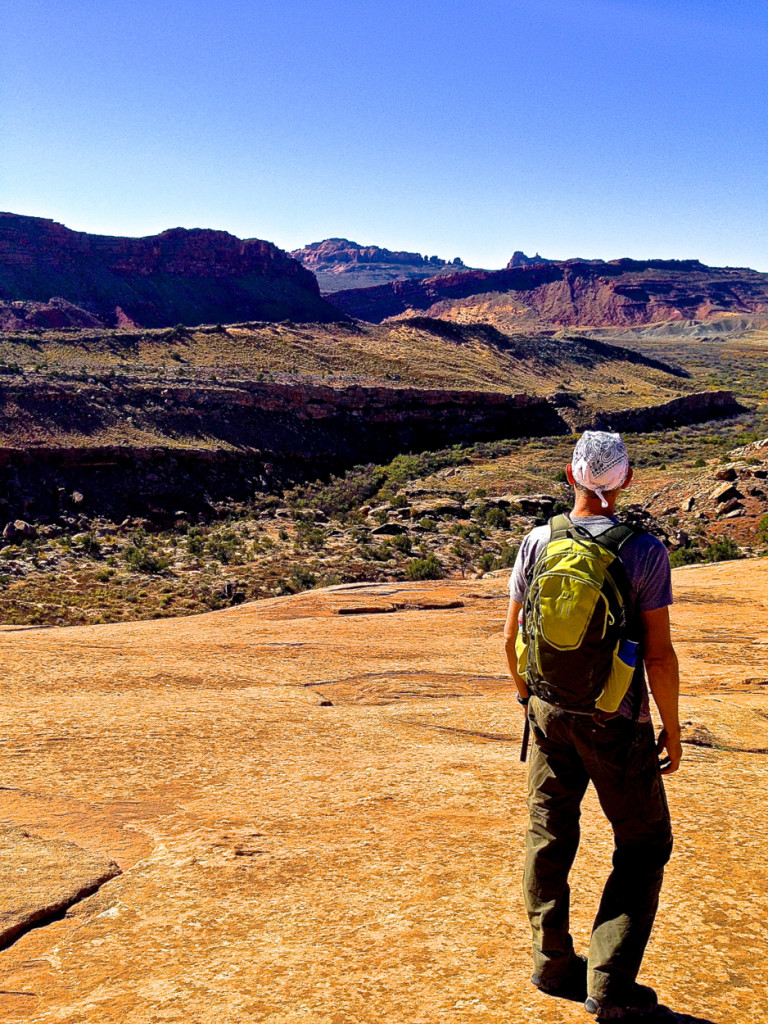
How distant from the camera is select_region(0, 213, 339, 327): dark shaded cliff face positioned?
76.4 meters

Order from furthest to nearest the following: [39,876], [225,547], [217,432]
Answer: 1. [217,432]
2. [225,547]
3. [39,876]

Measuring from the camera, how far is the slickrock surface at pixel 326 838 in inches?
119

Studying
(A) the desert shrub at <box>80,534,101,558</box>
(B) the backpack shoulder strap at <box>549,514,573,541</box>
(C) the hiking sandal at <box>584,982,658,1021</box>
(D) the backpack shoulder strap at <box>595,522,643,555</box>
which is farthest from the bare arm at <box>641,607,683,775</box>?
(A) the desert shrub at <box>80,534,101,558</box>

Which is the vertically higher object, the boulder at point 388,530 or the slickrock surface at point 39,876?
the slickrock surface at point 39,876

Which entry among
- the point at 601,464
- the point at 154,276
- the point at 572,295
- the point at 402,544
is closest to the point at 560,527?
the point at 601,464

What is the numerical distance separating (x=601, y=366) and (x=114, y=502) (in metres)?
52.4

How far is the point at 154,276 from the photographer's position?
83.7 meters

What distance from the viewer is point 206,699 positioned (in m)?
7.05

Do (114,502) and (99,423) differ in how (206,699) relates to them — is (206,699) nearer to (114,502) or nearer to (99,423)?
(114,502)

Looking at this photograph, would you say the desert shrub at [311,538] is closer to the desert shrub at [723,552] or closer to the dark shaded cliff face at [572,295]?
the desert shrub at [723,552]

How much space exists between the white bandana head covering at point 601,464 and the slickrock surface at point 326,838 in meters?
1.81

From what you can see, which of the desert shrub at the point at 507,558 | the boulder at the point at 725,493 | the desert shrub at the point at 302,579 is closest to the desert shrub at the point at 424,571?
the desert shrub at the point at 507,558

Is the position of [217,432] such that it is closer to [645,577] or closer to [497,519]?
[497,519]

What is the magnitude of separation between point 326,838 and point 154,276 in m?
86.1
